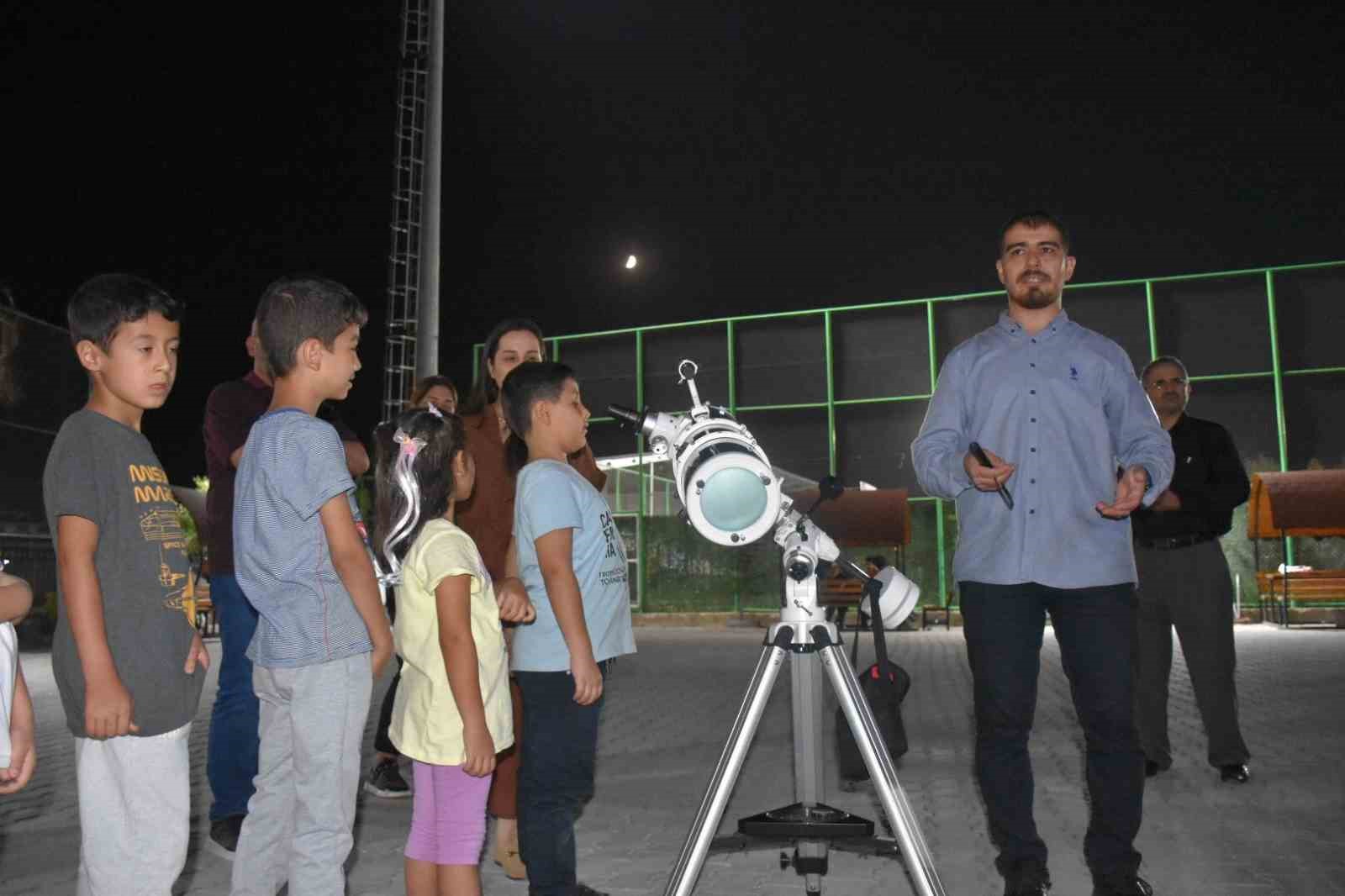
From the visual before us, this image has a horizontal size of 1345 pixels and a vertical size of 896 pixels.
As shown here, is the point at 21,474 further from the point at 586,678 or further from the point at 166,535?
the point at 586,678

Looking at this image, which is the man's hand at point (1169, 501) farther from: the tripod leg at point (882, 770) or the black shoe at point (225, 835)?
the black shoe at point (225, 835)

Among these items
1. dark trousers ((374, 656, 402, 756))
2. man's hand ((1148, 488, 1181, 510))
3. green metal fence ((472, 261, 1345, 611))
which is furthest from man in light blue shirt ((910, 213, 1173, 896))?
green metal fence ((472, 261, 1345, 611))

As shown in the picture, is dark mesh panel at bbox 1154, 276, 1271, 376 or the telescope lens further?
dark mesh panel at bbox 1154, 276, 1271, 376

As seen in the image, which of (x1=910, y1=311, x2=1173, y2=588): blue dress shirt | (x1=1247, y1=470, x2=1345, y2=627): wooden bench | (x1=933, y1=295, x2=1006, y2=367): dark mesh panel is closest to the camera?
(x1=910, y1=311, x2=1173, y2=588): blue dress shirt

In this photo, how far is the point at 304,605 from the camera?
313 centimetres

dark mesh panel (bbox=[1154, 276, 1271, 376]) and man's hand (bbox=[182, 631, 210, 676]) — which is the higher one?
dark mesh panel (bbox=[1154, 276, 1271, 376])

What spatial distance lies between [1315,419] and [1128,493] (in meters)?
20.2

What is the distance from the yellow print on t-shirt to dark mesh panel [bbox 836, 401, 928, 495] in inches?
808

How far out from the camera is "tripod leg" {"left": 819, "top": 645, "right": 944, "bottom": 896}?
3.19 meters

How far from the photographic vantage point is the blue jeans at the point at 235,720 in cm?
448

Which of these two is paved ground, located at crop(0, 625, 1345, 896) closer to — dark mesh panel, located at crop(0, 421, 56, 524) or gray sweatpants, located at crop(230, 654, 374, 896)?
gray sweatpants, located at crop(230, 654, 374, 896)

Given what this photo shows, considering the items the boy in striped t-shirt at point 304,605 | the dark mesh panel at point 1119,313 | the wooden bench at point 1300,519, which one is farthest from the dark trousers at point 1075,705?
the dark mesh panel at point 1119,313

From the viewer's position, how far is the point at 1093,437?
13.2 feet

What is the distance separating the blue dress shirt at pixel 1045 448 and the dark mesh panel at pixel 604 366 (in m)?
21.1
